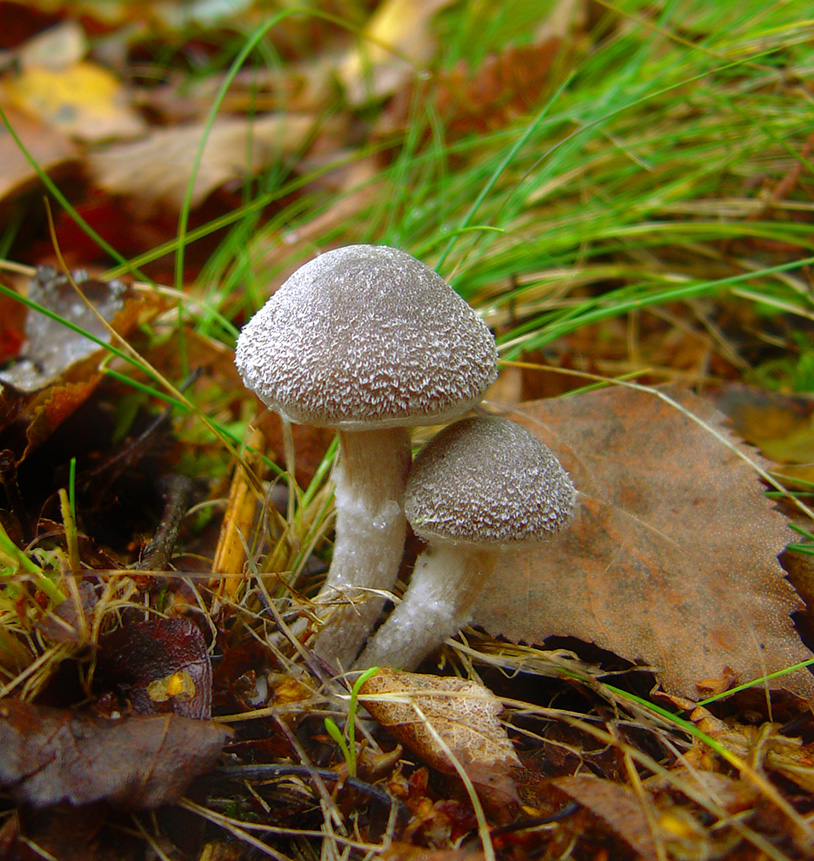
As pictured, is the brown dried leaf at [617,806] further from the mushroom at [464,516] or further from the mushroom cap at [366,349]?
the mushroom cap at [366,349]

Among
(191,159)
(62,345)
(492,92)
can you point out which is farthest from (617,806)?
(191,159)

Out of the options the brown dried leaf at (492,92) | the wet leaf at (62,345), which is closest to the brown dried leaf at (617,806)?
the wet leaf at (62,345)

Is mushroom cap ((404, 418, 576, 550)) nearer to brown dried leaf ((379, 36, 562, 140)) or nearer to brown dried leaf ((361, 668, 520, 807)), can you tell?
brown dried leaf ((361, 668, 520, 807))

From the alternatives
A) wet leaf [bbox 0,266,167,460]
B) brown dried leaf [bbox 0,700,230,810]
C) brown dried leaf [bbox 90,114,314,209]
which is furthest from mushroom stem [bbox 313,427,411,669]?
brown dried leaf [bbox 90,114,314,209]

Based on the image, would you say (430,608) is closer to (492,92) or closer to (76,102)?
(492,92)

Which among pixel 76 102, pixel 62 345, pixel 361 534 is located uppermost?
pixel 76 102

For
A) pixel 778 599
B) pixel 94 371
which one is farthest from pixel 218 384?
pixel 778 599
